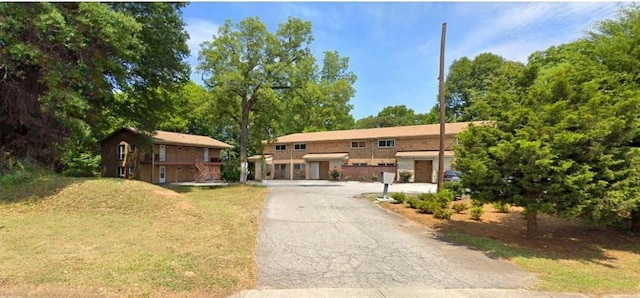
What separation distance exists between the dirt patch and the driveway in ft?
4.50

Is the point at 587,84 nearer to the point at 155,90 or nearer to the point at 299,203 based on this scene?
the point at 299,203

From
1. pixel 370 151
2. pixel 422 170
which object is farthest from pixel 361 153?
pixel 422 170

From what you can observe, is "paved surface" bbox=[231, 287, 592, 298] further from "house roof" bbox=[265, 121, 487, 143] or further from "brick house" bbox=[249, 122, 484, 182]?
"house roof" bbox=[265, 121, 487, 143]

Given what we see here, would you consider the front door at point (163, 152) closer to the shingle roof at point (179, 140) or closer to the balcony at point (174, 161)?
the balcony at point (174, 161)

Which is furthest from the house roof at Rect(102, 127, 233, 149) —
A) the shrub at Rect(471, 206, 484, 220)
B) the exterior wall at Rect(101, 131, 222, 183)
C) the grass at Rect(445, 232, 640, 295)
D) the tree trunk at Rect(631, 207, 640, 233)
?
the tree trunk at Rect(631, 207, 640, 233)

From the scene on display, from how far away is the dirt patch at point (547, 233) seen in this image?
782 cm

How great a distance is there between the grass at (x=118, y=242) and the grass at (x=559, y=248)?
4987 mm

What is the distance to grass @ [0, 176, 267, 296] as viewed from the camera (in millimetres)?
4574

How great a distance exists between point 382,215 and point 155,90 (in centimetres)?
1590

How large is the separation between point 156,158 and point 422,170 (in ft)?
74.7

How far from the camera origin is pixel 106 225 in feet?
25.6

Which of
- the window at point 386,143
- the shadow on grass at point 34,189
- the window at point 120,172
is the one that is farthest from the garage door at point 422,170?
the shadow on grass at point 34,189

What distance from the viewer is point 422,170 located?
101 feet

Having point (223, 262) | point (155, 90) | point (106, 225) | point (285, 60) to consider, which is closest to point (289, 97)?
point (285, 60)
